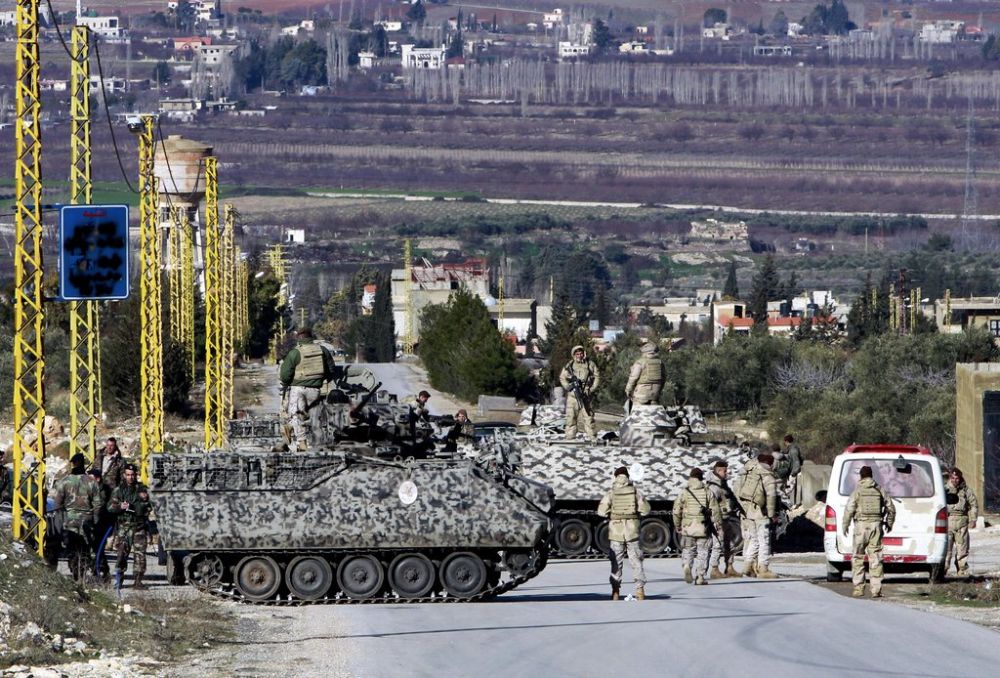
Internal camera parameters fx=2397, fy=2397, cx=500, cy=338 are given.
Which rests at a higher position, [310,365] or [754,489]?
[310,365]

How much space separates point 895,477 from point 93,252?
922 centimetres

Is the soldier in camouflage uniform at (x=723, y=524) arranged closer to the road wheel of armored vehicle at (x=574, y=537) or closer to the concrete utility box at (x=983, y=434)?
the road wheel of armored vehicle at (x=574, y=537)

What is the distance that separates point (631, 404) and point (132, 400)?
29739 millimetres

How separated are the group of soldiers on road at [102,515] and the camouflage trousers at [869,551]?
778 cm

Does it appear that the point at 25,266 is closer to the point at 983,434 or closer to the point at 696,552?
the point at 696,552

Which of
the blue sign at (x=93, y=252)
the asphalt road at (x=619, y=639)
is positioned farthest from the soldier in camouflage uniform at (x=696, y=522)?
the blue sign at (x=93, y=252)

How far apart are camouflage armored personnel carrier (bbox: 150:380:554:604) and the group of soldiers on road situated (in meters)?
0.71

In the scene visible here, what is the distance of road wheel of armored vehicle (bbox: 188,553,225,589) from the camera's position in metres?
26.0

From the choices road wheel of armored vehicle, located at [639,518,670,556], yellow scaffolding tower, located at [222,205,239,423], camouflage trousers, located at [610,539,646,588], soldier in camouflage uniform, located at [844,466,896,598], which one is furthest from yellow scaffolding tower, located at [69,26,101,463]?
soldier in camouflage uniform, located at [844,466,896,598]

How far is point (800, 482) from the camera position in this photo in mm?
40375

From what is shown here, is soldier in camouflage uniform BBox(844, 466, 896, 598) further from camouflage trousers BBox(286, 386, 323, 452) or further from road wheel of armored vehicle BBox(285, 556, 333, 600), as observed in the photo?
camouflage trousers BBox(286, 386, 323, 452)

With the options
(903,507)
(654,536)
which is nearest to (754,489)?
(903,507)

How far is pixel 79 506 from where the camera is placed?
1029 inches

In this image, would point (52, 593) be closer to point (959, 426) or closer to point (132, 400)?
point (959, 426)
